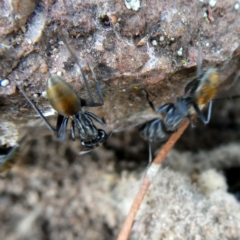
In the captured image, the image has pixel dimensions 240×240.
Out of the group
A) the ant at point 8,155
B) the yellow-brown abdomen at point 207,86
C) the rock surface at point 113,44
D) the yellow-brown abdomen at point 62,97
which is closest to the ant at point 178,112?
the yellow-brown abdomen at point 207,86

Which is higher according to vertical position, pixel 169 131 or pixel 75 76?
pixel 75 76

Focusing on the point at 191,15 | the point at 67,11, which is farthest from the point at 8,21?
the point at 191,15

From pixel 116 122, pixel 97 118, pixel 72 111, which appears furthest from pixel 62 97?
pixel 116 122

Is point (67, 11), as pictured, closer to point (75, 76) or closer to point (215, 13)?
point (75, 76)

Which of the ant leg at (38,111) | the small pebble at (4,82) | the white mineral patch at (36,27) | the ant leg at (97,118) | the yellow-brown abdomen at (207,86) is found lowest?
the yellow-brown abdomen at (207,86)

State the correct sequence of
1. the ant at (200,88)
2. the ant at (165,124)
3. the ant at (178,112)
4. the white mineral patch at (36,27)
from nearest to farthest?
the white mineral patch at (36,27), the ant at (200,88), the ant at (178,112), the ant at (165,124)

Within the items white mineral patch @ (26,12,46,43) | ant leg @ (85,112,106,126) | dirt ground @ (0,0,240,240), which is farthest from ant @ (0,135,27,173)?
white mineral patch @ (26,12,46,43)

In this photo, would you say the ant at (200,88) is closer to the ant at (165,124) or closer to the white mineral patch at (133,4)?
the ant at (165,124)
